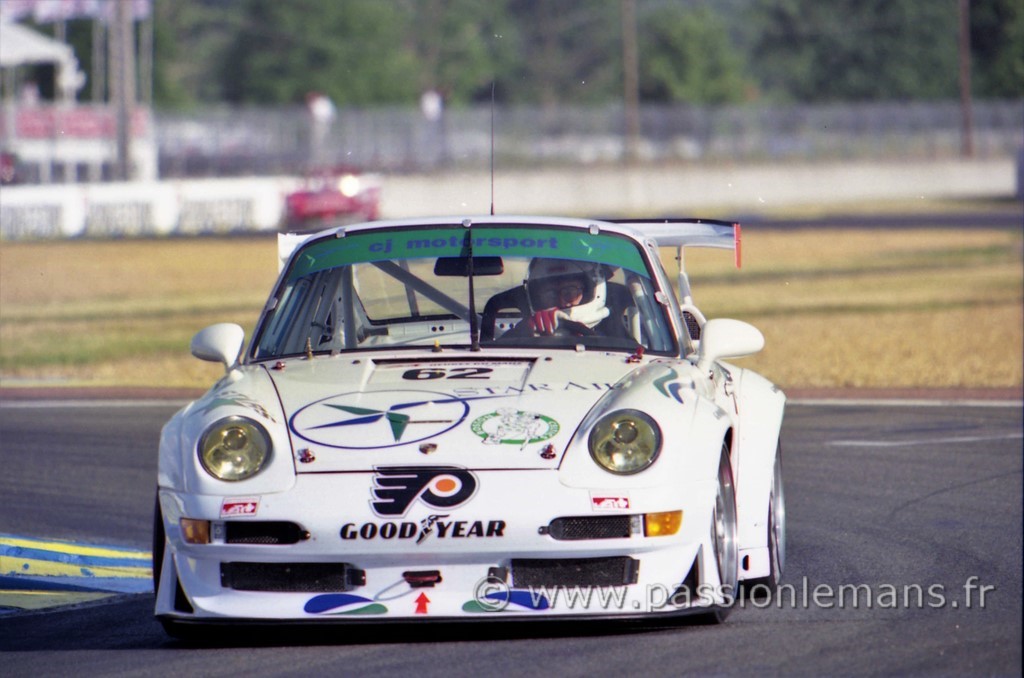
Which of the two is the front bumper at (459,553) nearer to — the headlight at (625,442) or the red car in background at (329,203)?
the headlight at (625,442)

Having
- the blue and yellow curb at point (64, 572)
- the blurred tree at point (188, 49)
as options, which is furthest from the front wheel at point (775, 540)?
the blurred tree at point (188, 49)

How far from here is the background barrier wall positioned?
35.7 metres

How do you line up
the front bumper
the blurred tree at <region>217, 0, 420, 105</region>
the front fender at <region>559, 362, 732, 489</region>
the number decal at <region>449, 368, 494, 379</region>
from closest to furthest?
the front bumper < the front fender at <region>559, 362, 732, 489</region> < the number decal at <region>449, 368, 494, 379</region> < the blurred tree at <region>217, 0, 420, 105</region>

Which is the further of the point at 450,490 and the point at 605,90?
the point at 605,90

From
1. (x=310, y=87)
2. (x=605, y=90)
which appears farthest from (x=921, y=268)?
(x=605, y=90)

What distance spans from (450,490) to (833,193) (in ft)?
172

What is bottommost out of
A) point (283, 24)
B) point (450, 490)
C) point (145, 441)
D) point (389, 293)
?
point (145, 441)

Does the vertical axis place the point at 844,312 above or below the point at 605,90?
below

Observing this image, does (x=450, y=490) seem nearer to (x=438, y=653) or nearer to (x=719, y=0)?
(x=438, y=653)

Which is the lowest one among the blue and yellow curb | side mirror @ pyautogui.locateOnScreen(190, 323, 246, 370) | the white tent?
the blue and yellow curb

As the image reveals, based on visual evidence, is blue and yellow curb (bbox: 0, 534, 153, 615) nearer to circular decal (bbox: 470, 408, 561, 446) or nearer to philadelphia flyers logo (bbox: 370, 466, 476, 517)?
philadelphia flyers logo (bbox: 370, 466, 476, 517)

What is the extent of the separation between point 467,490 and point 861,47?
226 feet

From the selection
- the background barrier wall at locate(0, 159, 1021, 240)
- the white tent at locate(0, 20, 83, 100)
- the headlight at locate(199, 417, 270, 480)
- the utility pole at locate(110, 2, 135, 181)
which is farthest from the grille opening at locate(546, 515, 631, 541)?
the white tent at locate(0, 20, 83, 100)

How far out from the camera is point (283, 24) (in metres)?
97.2
